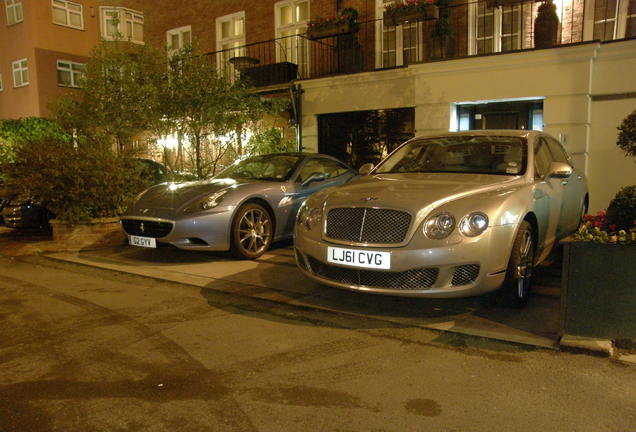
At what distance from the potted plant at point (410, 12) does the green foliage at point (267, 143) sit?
11.1 feet

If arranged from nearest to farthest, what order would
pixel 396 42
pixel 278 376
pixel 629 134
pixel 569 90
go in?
pixel 278 376 < pixel 629 134 < pixel 569 90 < pixel 396 42

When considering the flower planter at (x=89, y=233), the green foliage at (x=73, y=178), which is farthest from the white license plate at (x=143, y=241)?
the green foliage at (x=73, y=178)

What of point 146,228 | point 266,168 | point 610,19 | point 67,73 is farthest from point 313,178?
point 67,73

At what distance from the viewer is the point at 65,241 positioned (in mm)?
7988

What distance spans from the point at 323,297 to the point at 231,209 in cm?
Result: 199

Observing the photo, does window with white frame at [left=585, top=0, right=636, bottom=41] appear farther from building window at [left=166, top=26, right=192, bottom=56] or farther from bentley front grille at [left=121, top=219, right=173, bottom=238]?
building window at [left=166, top=26, right=192, bottom=56]

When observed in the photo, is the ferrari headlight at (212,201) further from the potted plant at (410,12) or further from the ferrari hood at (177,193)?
the potted plant at (410,12)

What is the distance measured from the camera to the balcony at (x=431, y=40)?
988cm

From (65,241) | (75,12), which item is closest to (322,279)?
(65,241)

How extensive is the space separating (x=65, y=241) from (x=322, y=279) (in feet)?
17.0

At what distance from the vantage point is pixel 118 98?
9883mm

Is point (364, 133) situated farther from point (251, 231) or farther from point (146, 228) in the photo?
point (146, 228)

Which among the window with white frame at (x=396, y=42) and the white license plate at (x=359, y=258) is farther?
the window with white frame at (x=396, y=42)

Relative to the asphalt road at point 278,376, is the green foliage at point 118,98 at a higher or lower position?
higher
